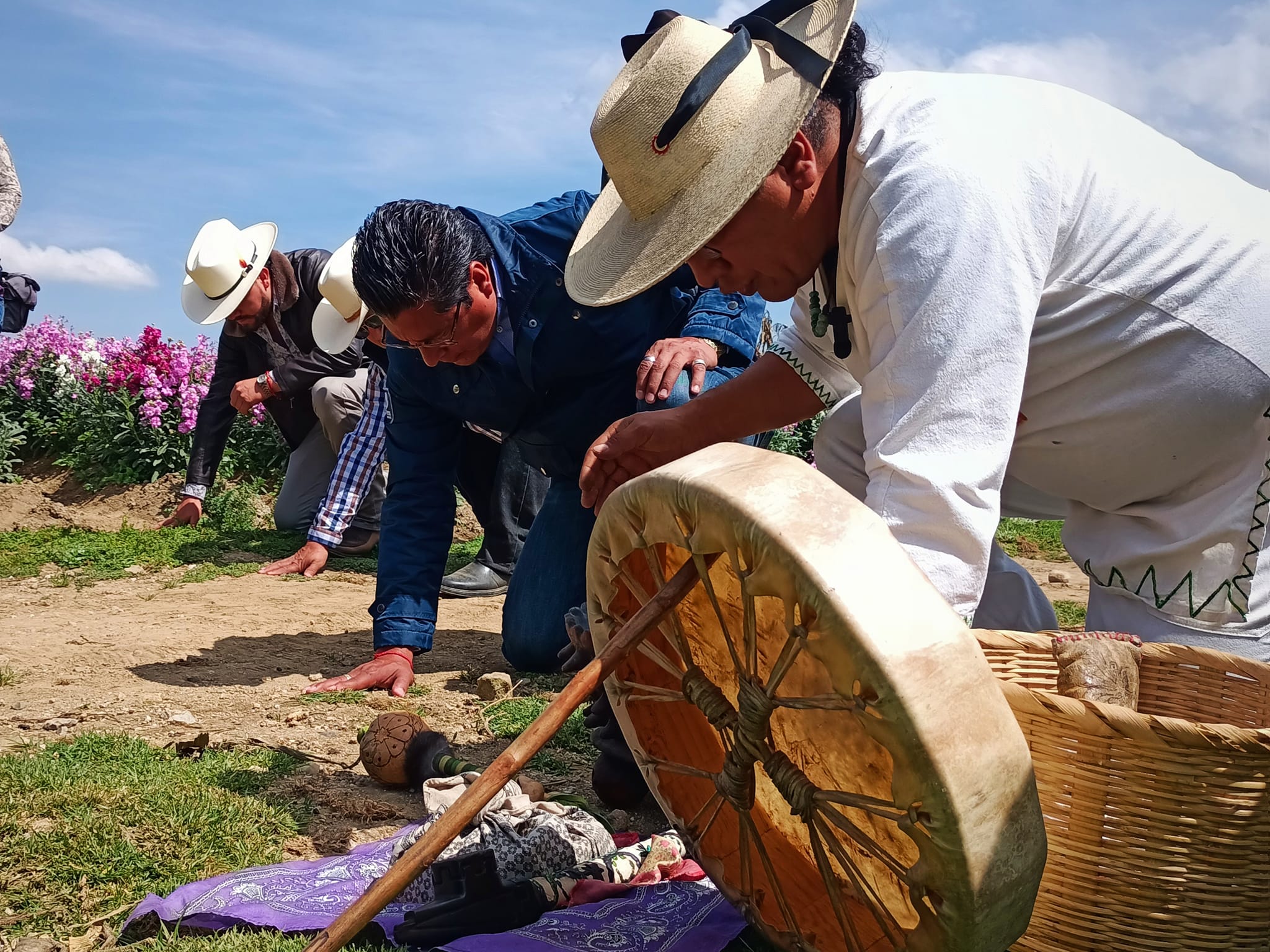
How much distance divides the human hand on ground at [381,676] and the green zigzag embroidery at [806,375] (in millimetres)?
2157

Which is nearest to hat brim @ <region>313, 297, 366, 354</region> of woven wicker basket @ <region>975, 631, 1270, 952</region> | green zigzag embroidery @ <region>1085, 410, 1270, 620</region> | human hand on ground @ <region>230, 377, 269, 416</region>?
human hand on ground @ <region>230, 377, 269, 416</region>

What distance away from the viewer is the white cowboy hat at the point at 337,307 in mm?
6520

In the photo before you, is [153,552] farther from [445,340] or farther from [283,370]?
[445,340]

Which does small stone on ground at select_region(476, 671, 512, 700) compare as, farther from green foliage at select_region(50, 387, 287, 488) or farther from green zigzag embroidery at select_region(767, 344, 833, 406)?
green foliage at select_region(50, 387, 287, 488)

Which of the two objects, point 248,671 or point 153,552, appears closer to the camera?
point 248,671

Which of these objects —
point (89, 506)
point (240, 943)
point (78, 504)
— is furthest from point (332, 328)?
point (240, 943)

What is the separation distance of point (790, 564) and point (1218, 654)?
4.54 ft

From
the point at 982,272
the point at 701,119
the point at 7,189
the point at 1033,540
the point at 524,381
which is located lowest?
the point at 1033,540

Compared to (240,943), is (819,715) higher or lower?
higher

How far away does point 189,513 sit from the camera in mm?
7824

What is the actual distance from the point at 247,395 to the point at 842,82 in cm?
586

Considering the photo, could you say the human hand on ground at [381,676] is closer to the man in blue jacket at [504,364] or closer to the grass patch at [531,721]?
the man in blue jacket at [504,364]

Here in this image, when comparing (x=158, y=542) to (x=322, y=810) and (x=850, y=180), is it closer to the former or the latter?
(x=322, y=810)

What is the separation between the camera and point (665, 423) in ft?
9.09
